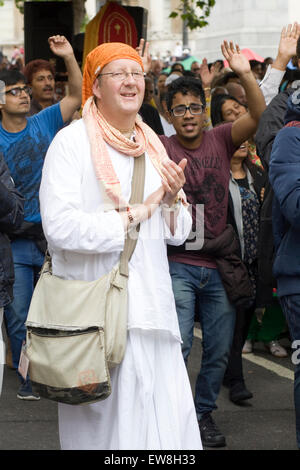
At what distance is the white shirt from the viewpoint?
3691mm

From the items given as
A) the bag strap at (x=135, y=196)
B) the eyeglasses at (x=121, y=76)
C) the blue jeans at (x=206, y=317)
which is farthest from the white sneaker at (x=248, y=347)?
the eyeglasses at (x=121, y=76)

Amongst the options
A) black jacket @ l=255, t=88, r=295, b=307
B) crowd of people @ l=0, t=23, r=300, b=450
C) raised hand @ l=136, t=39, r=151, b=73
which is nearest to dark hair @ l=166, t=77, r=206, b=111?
crowd of people @ l=0, t=23, r=300, b=450

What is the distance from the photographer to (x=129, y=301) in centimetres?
376

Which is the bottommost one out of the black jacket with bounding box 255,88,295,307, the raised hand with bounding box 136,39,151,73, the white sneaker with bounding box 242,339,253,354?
the white sneaker with bounding box 242,339,253,354

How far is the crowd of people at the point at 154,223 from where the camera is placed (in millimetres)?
3766

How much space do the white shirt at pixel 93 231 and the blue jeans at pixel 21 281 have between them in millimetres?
2173

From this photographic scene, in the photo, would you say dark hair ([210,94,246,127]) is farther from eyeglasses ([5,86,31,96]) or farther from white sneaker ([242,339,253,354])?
white sneaker ([242,339,253,354])

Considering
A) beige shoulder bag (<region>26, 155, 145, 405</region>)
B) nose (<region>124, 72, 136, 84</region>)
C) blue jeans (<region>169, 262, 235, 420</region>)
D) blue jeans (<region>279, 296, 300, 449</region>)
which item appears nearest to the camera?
beige shoulder bag (<region>26, 155, 145, 405</region>)

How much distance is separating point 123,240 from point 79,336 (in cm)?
43

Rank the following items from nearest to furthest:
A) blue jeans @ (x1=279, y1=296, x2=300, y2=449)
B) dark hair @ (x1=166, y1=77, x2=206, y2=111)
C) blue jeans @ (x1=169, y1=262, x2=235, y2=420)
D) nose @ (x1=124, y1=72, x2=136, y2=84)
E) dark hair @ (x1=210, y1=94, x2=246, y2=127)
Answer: nose @ (x1=124, y1=72, x2=136, y2=84) < blue jeans @ (x1=279, y1=296, x2=300, y2=449) < blue jeans @ (x1=169, y1=262, x2=235, y2=420) < dark hair @ (x1=166, y1=77, x2=206, y2=111) < dark hair @ (x1=210, y1=94, x2=246, y2=127)

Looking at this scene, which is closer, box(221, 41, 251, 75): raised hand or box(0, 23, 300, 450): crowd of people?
box(0, 23, 300, 450): crowd of people

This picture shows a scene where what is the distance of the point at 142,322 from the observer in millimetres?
3742

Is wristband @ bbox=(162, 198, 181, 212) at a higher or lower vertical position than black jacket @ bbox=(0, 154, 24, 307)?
higher

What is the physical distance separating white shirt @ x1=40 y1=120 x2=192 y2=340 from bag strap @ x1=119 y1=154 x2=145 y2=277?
0.03 meters
